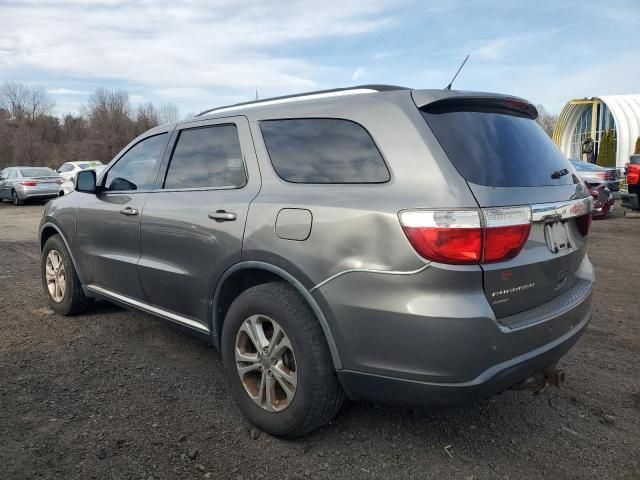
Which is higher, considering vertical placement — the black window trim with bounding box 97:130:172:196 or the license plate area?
the black window trim with bounding box 97:130:172:196

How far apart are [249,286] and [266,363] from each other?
49 cm

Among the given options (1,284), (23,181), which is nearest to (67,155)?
(23,181)

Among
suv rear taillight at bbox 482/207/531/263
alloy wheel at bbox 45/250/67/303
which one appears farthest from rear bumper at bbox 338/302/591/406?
alloy wheel at bbox 45/250/67/303

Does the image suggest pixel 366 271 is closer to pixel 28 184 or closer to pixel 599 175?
pixel 599 175

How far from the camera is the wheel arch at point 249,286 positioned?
7.91 ft

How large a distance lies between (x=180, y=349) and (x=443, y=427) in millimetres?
2109

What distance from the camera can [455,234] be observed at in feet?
6.98

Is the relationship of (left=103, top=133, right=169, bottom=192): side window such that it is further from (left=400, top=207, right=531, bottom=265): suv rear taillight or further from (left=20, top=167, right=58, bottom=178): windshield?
(left=20, top=167, right=58, bottom=178): windshield

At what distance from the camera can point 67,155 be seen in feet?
190

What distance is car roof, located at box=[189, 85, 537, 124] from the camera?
2.47 metres

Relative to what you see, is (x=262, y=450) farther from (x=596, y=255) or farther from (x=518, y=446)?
(x=596, y=255)

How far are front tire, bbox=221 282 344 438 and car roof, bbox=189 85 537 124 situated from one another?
1.03 meters

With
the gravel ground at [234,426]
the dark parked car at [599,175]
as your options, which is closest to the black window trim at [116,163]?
the gravel ground at [234,426]

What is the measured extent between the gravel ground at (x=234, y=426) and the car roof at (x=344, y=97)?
1.75m
